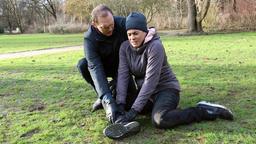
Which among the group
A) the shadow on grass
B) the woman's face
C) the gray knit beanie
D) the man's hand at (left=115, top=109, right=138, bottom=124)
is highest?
the gray knit beanie

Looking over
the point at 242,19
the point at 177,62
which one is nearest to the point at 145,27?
the point at 177,62

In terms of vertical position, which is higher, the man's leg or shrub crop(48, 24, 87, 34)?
the man's leg

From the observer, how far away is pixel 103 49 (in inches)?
186

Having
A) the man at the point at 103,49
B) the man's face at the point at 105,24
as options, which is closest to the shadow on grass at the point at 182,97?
the man at the point at 103,49

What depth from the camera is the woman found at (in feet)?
13.7

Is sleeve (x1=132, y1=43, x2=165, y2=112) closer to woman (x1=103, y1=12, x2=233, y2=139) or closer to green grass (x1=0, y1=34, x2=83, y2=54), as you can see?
woman (x1=103, y1=12, x2=233, y2=139)

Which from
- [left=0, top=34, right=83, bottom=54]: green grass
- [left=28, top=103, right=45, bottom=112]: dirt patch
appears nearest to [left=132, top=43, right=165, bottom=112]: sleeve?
[left=28, top=103, right=45, bottom=112]: dirt patch

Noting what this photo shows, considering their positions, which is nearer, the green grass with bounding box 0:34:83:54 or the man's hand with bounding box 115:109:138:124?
the man's hand with bounding box 115:109:138:124

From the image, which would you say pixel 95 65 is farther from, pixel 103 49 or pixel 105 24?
pixel 105 24

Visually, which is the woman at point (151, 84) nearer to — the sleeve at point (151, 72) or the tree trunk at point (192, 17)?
the sleeve at point (151, 72)

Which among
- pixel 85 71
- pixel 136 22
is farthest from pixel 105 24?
pixel 85 71

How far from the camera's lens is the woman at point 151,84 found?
4164 mm

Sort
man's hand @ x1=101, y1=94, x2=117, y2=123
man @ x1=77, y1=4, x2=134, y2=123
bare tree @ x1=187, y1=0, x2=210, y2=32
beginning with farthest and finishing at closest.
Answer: bare tree @ x1=187, y1=0, x2=210, y2=32
man @ x1=77, y1=4, x2=134, y2=123
man's hand @ x1=101, y1=94, x2=117, y2=123

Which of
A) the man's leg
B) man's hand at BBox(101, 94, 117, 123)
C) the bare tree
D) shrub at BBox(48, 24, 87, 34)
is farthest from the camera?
shrub at BBox(48, 24, 87, 34)
